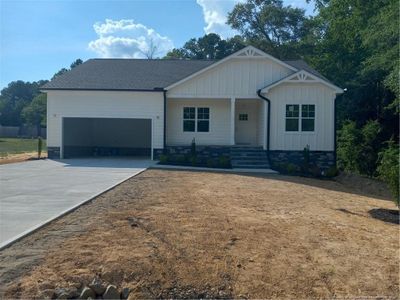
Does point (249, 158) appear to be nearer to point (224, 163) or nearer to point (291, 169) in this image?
point (224, 163)

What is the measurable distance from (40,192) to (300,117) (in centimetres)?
1395

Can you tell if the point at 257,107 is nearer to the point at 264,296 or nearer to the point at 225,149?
the point at 225,149

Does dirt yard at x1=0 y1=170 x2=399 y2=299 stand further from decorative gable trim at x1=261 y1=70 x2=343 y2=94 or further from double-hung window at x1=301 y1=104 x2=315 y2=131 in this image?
decorative gable trim at x1=261 y1=70 x2=343 y2=94

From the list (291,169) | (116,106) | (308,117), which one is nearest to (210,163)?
(291,169)

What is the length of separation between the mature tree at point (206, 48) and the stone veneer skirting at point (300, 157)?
28774 millimetres

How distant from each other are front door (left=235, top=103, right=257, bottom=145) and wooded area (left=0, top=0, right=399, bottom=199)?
14.8ft

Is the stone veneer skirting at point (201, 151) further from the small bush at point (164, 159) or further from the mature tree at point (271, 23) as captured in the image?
the mature tree at point (271, 23)

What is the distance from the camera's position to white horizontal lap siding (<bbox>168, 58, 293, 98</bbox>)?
21.5 metres

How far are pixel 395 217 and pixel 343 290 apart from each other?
17.5ft

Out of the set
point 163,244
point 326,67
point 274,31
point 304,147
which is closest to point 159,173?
point 304,147

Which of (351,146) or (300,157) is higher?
(351,146)

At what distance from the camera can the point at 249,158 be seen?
20547 mm

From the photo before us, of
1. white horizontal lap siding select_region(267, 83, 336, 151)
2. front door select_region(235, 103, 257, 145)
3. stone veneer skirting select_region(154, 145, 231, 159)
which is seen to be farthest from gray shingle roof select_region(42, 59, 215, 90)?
white horizontal lap siding select_region(267, 83, 336, 151)

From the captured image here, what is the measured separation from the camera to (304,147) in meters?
21.0
